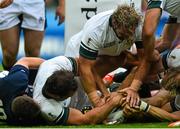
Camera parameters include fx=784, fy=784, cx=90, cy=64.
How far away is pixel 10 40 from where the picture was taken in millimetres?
7965

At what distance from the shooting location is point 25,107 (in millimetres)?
5840

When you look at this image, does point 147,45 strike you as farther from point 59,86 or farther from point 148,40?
point 59,86

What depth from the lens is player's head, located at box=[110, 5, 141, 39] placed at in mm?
6132

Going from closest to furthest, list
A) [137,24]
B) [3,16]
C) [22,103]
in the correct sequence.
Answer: [22,103], [137,24], [3,16]

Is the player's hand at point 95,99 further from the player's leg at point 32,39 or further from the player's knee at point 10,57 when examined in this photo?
the player's knee at point 10,57

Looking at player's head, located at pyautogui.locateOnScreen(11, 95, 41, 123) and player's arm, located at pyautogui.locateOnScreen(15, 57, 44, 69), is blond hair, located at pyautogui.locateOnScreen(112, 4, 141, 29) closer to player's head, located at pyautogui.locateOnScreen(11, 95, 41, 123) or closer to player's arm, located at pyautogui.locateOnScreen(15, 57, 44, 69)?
player's arm, located at pyautogui.locateOnScreen(15, 57, 44, 69)

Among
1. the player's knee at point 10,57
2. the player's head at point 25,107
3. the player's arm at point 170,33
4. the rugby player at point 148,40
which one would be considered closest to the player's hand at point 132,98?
the rugby player at point 148,40

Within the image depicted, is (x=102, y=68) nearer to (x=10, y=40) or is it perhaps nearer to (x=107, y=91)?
(x=107, y=91)

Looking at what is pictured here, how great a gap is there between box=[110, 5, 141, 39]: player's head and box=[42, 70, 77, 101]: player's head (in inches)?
23.3

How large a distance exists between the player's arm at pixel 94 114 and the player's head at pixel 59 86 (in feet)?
0.59

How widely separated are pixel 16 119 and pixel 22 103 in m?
0.19

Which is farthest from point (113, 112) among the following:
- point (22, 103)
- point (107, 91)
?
point (22, 103)

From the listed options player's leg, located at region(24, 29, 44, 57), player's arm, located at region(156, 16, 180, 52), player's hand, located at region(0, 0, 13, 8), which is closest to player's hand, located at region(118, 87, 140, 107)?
player's arm, located at region(156, 16, 180, 52)

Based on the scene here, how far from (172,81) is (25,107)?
119cm
